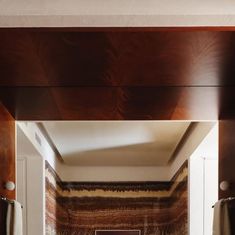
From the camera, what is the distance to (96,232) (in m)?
Answer: 3.16

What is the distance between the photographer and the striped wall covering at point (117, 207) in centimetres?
305

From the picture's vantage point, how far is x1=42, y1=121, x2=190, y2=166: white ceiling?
8.20 ft

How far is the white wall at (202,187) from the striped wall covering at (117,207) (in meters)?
0.23

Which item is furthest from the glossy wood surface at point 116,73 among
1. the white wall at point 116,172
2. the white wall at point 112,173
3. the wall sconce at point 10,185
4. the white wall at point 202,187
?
the white wall at point 112,173

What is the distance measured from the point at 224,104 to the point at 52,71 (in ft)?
2.42

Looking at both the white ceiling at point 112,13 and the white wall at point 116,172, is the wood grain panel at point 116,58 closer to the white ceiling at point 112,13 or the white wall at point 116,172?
the white ceiling at point 112,13

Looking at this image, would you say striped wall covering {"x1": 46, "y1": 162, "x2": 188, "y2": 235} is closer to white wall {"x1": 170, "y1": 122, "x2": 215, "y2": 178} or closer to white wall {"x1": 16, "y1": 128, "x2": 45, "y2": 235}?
white wall {"x1": 170, "y1": 122, "x2": 215, "y2": 178}

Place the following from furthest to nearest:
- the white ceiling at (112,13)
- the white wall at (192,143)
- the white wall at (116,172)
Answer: the white wall at (116,172) < the white wall at (192,143) < the white ceiling at (112,13)

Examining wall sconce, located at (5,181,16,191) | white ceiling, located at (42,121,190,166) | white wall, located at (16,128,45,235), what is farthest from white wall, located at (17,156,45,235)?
wall sconce, located at (5,181,16,191)

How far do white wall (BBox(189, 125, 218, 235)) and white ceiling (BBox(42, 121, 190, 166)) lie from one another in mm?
175

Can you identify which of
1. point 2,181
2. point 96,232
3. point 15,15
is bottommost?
point 96,232

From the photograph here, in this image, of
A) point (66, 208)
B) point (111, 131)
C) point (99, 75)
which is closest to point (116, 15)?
point (99, 75)

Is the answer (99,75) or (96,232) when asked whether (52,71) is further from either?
Result: (96,232)

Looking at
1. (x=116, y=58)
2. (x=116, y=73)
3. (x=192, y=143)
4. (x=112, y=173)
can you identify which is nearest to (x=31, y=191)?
(x=112, y=173)
